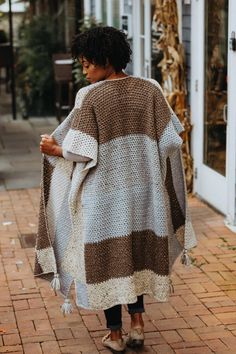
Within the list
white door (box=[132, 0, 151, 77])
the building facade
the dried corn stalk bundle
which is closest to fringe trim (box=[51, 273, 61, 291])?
the building facade

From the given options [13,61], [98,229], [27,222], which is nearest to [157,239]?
[98,229]

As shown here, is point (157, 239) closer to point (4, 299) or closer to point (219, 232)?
point (4, 299)

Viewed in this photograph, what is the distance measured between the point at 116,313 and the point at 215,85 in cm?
357

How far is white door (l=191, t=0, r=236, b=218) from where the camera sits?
682cm

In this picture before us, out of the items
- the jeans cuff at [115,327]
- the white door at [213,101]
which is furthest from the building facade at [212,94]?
the jeans cuff at [115,327]

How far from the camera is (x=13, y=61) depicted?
1324cm

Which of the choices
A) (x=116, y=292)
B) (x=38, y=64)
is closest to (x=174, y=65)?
(x=116, y=292)

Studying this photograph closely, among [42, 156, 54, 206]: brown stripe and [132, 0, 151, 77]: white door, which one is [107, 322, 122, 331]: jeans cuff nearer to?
[42, 156, 54, 206]: brown stripe

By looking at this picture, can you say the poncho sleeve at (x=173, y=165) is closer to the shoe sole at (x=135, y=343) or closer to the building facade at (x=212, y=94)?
the shoe sole at (x=135, y=343)

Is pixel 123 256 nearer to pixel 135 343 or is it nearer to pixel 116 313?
pixel 116 313

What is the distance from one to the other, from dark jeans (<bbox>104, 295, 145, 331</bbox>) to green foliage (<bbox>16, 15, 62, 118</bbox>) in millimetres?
9070

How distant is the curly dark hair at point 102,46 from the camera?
4.07m

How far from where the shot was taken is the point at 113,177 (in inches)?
162

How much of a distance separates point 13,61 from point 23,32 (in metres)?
0.53
